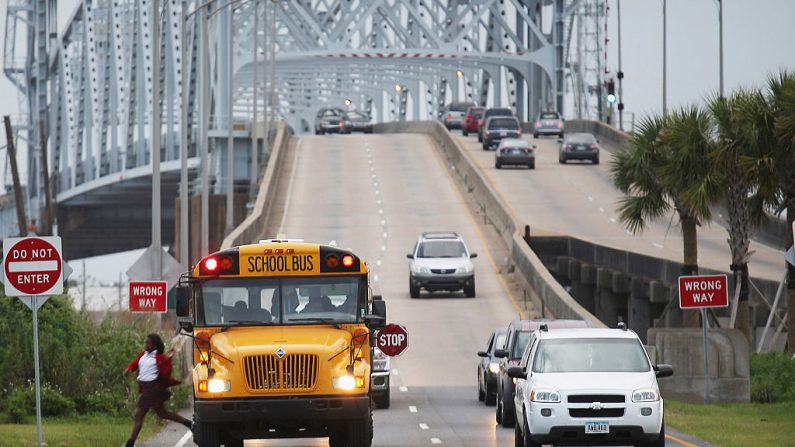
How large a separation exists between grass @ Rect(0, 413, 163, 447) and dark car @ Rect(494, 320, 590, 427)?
499cm

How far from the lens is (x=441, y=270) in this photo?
49000 millimetres

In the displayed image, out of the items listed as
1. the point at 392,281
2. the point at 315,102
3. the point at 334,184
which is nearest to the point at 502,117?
the point at 334,184

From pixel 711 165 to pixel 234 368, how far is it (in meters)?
19.9

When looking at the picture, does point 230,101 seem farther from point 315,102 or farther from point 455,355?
point 315,102

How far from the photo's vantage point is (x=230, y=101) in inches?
2657

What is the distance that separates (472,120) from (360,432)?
283 ft

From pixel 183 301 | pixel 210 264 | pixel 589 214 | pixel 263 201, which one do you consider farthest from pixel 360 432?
pixel 589 214

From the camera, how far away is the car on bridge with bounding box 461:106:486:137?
105 m

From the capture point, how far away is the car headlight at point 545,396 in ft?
63.3

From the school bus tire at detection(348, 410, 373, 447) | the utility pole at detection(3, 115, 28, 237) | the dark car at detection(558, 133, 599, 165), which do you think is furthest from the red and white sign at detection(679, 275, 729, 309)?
the dark car at detection(558, 133, 599, 165)

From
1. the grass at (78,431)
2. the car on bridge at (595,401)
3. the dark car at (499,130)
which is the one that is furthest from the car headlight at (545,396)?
the dark car at (499,130)

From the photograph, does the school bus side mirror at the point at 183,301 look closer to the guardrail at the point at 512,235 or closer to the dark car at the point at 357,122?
the guardrail at the point at 512,235

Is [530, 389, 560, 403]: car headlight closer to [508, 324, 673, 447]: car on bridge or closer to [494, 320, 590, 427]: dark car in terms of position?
[508, 324, 673, 447]: car on bridge

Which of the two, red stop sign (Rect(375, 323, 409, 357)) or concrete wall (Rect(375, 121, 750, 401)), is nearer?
concrete wall (Rect(375, 121, 750, 401))
